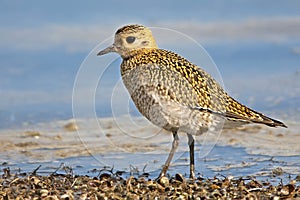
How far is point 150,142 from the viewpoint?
1083cm

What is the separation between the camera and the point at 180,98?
8.72 meters

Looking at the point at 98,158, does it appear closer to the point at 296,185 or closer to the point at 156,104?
the point at 156,104

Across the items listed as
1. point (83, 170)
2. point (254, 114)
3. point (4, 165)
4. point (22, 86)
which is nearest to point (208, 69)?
point (254, 114)

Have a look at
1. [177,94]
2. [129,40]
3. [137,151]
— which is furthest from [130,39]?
[137,151]

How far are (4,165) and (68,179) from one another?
131 cm

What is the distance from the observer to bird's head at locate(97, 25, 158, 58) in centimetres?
927

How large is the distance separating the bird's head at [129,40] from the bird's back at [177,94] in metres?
0.27

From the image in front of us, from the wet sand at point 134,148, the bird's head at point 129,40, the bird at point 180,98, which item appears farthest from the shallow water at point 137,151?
the bird's head at point 129,40

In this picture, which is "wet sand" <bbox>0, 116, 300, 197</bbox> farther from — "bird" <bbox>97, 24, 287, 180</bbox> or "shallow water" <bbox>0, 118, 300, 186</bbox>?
"bird" <bbox>97, 24, 287, 180</bbox>

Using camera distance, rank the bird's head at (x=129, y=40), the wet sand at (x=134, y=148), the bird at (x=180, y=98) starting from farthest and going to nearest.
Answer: the bird's head at (x=129, y=40), the wet sand at (x=134, y=148), the bird at (x=180, y=98)

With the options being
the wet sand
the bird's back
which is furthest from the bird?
the wet sand

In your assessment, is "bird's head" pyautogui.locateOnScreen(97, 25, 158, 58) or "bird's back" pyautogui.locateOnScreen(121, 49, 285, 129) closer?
"bird's back" pyautogui.locateOnScreen(121, 49, 285, 129)

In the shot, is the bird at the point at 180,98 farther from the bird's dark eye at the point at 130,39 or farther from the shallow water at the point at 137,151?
the shallow water at the point at 137,151

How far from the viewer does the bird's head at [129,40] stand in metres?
9.27
